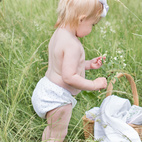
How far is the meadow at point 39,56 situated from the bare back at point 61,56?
7.5 inches

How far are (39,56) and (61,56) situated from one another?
95cm

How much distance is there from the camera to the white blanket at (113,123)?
2105 millimetres

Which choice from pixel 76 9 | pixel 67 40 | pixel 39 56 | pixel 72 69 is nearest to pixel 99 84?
pixel 72 69

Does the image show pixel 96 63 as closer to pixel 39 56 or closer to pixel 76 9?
pixel 76 9

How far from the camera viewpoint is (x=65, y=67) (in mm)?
1830

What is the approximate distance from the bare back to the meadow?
191 millimetres

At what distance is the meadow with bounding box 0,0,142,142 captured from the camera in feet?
7.57

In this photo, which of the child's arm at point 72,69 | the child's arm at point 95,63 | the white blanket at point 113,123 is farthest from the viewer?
the child's arm at point 95,63

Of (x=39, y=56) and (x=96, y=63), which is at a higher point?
(x=96, y=63)

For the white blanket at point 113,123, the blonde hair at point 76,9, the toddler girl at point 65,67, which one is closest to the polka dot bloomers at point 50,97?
the toddler girl at point 65,67

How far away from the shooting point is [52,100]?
1.93 meters

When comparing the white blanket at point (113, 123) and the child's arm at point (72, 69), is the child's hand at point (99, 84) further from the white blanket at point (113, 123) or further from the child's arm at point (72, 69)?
the white blanket at point (113, 123)

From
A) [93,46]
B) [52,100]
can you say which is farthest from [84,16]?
[93,46]

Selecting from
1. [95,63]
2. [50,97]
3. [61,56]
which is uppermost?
[61,56]
